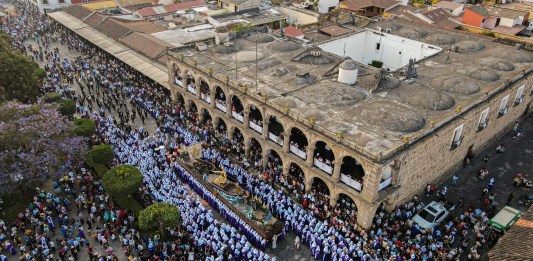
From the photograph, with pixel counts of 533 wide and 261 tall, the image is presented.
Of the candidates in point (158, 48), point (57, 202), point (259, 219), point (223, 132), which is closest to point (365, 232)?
point (259, 219)

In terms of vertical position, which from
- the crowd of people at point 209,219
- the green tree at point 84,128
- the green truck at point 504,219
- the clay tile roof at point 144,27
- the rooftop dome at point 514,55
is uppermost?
the rooftop dome at point 514,55

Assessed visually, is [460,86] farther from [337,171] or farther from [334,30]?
[334,30]

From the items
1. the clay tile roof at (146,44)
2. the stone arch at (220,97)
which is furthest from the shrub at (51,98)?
the stone arch at (220,97)

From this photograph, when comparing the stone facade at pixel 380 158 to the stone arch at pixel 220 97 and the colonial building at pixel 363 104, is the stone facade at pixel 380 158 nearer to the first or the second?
the colonial building at pixel 363 104

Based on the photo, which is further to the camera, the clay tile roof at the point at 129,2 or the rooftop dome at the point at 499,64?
the clay tile roof at the point at 129,2

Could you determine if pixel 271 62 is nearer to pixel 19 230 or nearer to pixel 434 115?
pixel 434 115

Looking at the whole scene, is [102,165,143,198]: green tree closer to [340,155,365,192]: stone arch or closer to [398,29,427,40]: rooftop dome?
[340,155,365,192]: stone arch
